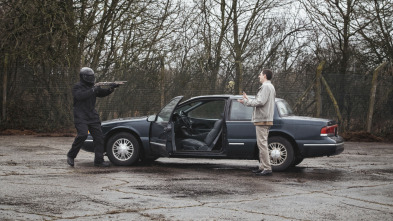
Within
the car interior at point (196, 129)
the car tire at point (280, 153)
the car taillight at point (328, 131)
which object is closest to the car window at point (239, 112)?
the car interior at point (196, 129)

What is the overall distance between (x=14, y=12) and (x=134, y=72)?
4389 millimetres

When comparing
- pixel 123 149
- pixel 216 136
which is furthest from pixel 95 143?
pixel 216 136

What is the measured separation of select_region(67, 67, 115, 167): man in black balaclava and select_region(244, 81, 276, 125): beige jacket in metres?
2.84

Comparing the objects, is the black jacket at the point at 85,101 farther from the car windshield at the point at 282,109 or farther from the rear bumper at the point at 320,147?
the rear bumper at the point at 320,147

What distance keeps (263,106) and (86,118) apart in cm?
333

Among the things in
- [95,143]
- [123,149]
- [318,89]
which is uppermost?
[318,89]

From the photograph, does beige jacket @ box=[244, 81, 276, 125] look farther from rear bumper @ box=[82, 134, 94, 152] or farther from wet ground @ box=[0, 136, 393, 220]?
rear bumper @ box=[82, 134, 94, 152]

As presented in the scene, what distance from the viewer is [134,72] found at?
20.0m

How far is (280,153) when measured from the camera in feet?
34.5

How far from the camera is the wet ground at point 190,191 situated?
248 inches

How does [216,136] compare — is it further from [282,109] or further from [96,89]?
[96,89]

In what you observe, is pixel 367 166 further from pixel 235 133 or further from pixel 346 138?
pixel 346 138

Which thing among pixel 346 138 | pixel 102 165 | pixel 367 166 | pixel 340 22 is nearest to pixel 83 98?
pixel 102 165

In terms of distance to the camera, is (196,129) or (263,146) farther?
(196,129)
